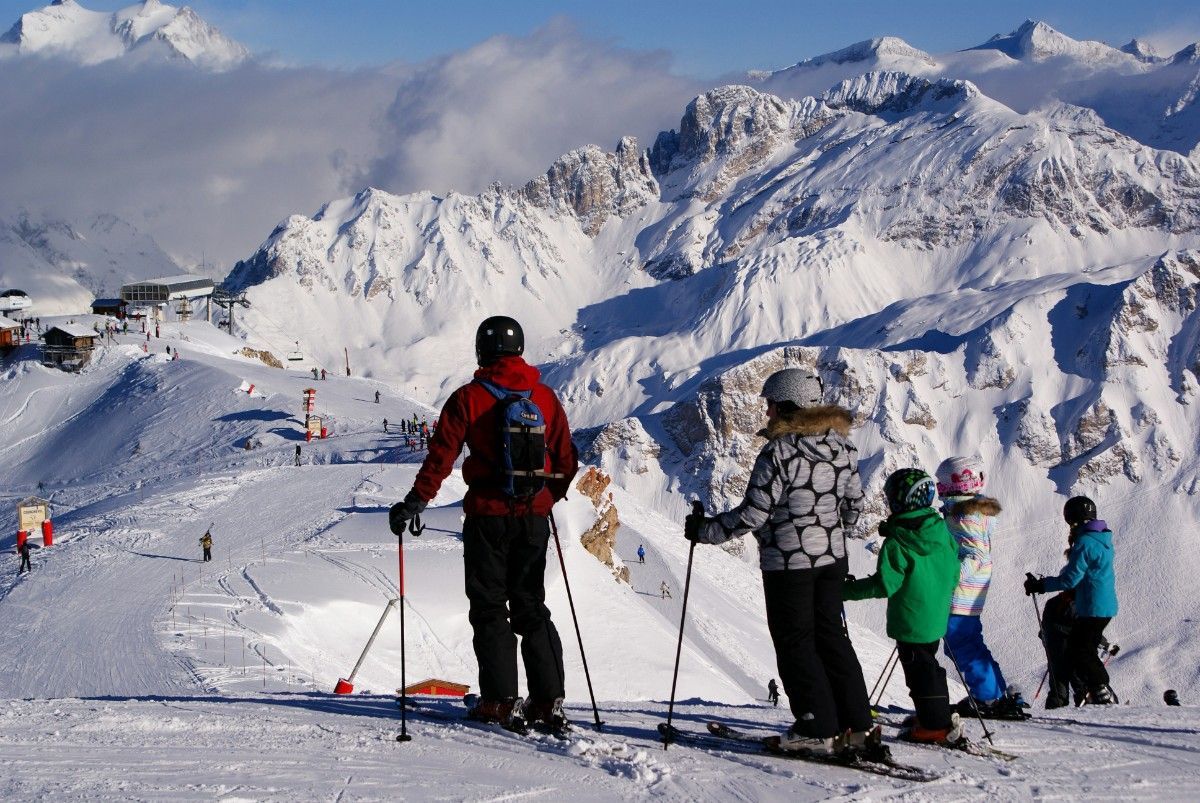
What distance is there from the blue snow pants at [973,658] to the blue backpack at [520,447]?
3.39 meters

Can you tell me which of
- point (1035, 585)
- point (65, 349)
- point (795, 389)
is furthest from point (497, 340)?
point (65, 349)

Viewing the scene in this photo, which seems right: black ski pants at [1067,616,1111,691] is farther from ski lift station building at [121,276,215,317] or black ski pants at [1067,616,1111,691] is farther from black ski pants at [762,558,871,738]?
ski lift station building at [121,276,215,317]

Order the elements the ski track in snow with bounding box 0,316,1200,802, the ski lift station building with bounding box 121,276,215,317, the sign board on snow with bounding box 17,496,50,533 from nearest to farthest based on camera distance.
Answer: the ski track in snow with bounding box 0,316,1200,802
the sign board on snow with bounding box 17,496,50,533
the ski lift station building with bounding box 121,276,215,317

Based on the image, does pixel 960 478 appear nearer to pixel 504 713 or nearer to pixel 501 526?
pixel 501 526

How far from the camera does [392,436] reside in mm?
55719

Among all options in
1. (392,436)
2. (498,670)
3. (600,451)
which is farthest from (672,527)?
(600,451)

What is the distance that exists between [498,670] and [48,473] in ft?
189

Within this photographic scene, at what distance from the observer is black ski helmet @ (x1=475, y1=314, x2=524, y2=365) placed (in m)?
7.50

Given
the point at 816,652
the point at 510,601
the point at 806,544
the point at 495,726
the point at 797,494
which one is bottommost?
the point at 495,726

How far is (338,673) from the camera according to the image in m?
19.2

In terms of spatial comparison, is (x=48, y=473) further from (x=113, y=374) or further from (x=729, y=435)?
(x=729, y=435)

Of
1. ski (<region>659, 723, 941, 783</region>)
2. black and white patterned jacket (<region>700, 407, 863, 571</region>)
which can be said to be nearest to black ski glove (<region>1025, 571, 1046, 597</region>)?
ski (<region>659, 723, 941, 783</region>)

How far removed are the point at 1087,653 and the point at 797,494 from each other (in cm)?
588

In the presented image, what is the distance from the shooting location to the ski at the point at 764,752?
638 cm
